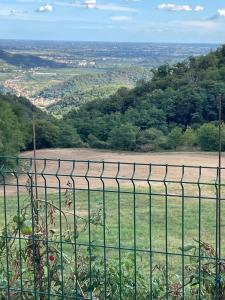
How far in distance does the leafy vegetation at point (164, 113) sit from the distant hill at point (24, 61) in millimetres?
32764

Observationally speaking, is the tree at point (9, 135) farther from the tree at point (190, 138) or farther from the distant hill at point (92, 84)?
the distant hill at point (92, 84)

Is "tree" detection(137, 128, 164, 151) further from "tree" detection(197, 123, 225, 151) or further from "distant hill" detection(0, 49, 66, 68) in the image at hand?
"distant hill" detection(0, 49, 66, 68)

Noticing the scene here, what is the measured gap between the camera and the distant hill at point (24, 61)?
69.7 metres

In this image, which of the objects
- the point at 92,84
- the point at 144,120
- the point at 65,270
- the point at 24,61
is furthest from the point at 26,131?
the point at 24,61

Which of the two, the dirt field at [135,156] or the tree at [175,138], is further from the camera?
the tree at [175,138]

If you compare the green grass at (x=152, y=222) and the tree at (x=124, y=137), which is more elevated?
the green grass at (x=152, y=222)

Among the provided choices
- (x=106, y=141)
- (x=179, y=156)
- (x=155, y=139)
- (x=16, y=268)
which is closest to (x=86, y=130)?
(x=106, y=141)

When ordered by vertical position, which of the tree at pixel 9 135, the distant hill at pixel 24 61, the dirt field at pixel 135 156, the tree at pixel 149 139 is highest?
the distant hill at pixel 24 61

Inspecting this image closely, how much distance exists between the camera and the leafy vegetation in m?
30.7

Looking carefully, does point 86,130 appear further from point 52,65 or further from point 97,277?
point 52,65

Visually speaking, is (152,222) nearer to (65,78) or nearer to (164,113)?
(164,113)

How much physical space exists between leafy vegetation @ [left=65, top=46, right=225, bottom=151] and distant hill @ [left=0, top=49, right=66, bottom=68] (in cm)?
3276

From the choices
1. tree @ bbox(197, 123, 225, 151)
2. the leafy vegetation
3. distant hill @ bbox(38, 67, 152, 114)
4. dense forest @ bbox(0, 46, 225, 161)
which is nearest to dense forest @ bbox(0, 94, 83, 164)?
dense forest @ bbox(0, 46, 225, 161)

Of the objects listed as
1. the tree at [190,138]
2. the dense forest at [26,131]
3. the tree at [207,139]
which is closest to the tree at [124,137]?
the dense forest at [26,131]
